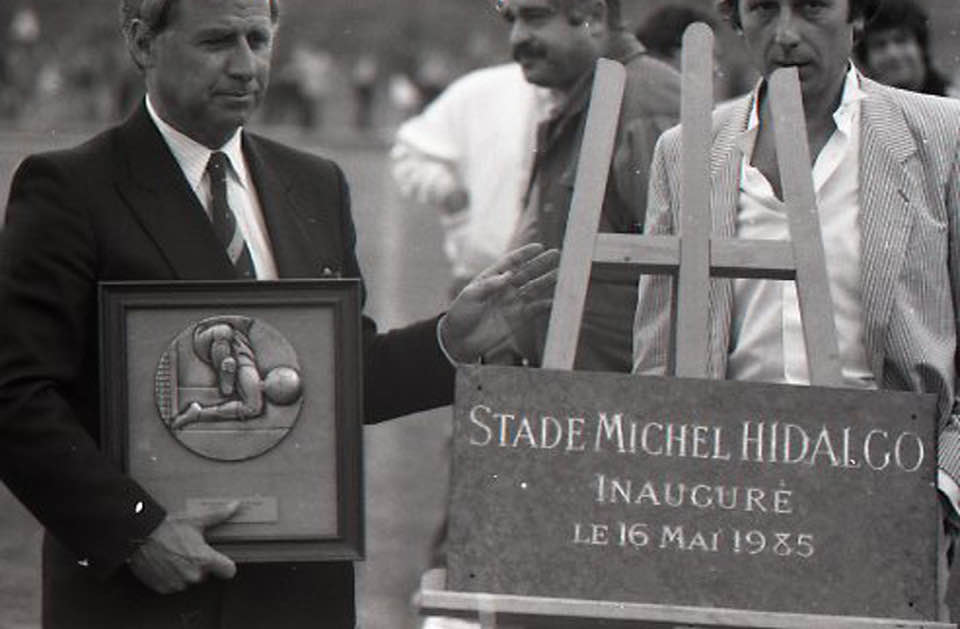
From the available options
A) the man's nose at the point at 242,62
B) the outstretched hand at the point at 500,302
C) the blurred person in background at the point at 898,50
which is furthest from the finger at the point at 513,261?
the blurred person in background at the point at 898,50

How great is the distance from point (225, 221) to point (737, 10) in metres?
1.00

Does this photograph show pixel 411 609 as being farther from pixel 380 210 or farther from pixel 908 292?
pixel 380 210

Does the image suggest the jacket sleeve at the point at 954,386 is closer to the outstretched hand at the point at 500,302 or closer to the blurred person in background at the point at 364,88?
the outstretched hand at the point at 500,302

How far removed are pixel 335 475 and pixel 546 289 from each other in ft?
1.70

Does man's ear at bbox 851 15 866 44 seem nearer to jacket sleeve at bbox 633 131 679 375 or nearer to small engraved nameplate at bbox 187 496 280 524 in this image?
jacket sleeve at bbox 633 131 679 375

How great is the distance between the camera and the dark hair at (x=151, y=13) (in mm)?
4145

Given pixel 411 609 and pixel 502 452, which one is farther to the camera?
pixel 411 609

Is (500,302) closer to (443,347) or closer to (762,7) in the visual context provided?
(443,347)

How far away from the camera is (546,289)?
4.20 meters

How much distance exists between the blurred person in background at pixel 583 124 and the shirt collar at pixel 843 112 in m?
0.98

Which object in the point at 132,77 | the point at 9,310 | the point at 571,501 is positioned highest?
the point at 132,77

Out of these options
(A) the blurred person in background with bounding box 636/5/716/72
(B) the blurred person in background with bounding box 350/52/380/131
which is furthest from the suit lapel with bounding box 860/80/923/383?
(B) the blurred person in background with bounding box 350/52/380/131

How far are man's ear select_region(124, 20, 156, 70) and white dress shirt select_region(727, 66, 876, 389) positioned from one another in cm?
108

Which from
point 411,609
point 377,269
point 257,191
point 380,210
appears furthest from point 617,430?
point 380,210
